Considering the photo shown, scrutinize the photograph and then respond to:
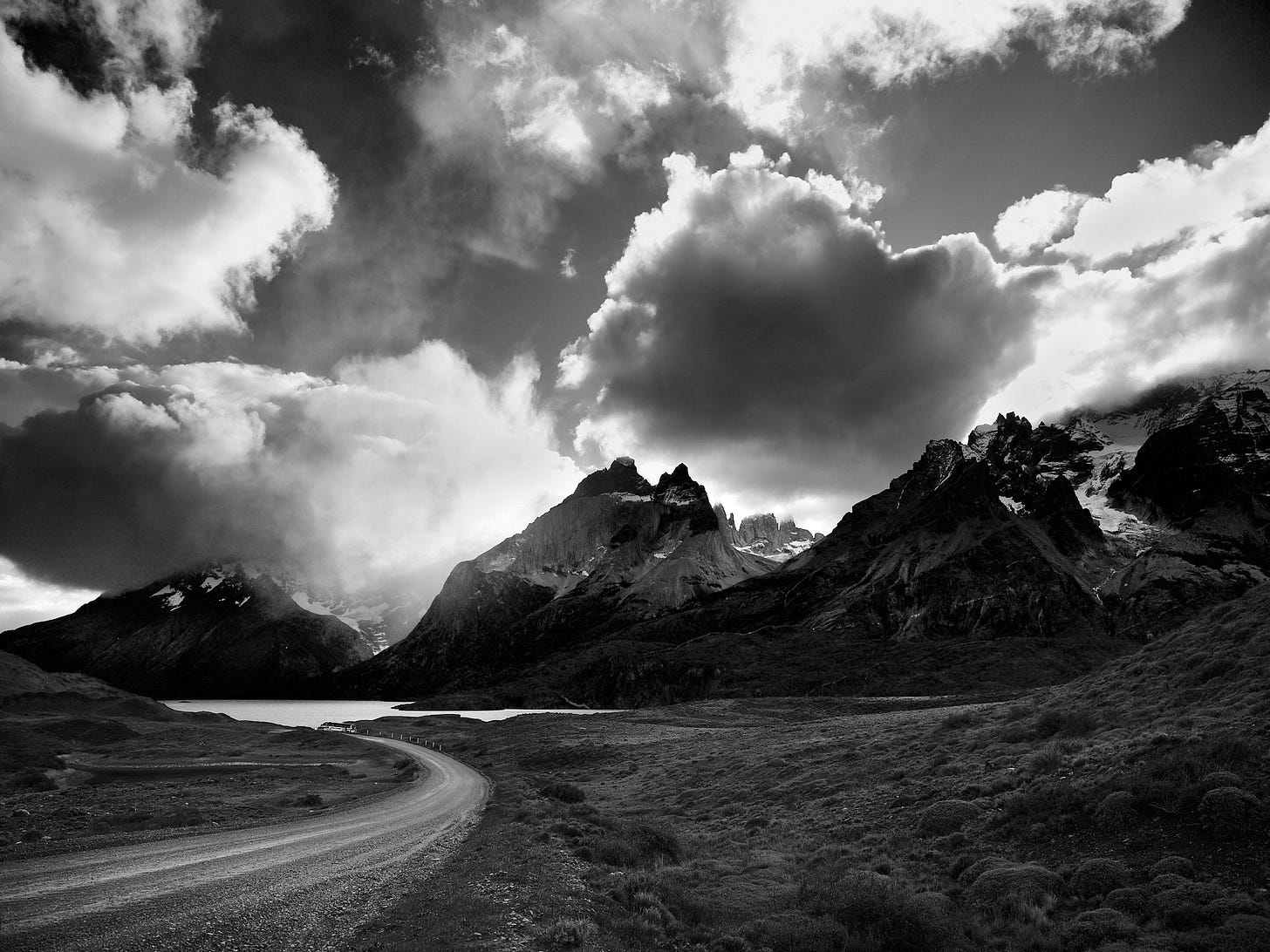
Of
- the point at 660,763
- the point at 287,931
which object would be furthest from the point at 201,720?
the point at 287,931

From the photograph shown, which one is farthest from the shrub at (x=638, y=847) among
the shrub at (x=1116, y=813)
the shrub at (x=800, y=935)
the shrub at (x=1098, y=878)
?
the shrub at (x=1116, y=813)

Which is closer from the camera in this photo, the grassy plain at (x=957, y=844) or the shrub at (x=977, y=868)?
the grassy plain at (x=957, y=844)

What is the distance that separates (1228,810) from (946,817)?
26.7 feet

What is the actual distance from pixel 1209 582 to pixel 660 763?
231 m

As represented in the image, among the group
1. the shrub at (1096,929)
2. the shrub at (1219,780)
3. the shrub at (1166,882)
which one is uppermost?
the shrub at (1219,780)

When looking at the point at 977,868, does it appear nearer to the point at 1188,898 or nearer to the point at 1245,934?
the point at 1188,898

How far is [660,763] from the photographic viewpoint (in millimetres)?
51500

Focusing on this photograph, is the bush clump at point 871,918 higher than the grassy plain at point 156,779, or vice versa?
the bush clump at point 871,918

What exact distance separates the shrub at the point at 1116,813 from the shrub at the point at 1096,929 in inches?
180

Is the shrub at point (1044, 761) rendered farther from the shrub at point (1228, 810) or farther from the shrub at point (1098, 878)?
the shrub at point (1098, 878)

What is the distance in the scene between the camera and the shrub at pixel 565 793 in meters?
38.7

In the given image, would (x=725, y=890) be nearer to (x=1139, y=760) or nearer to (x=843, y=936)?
(x=843, y=936)

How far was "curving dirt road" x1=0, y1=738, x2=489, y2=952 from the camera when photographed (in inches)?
485

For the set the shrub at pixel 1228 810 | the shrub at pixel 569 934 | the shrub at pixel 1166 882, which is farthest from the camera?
the shrub at pixel 1228 810
